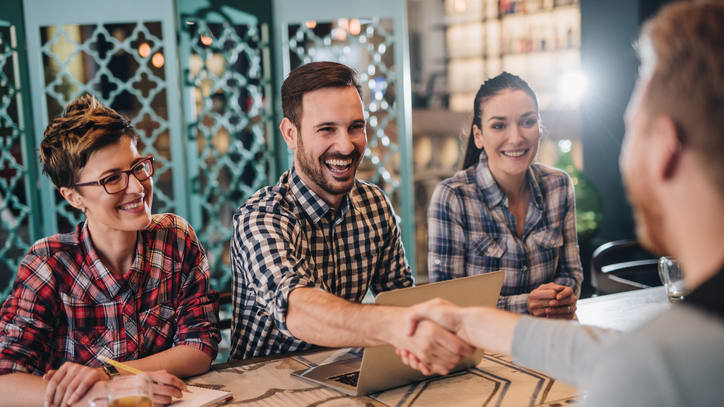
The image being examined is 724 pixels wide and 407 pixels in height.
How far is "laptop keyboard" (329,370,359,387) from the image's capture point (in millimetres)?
1463

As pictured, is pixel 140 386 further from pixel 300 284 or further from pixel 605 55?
pixel 605 55

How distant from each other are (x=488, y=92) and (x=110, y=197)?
4.36 feet

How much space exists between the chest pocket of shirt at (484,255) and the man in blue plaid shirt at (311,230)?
264 mm

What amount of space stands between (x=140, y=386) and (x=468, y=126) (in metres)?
1.60

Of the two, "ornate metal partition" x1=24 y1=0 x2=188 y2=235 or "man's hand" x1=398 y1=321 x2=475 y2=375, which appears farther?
"ornate metal partition" x1=24 y1=0 x2=188 y2=235

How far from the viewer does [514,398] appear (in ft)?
4.47

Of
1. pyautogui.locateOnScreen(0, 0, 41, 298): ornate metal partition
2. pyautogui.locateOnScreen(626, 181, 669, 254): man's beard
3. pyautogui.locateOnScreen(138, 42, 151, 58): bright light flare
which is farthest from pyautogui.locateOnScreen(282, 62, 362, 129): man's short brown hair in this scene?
pyautogui.locateOnScreen(0, 0, 41, 298): ornate metal partition

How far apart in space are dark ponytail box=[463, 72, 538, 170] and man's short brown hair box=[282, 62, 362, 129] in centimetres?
57

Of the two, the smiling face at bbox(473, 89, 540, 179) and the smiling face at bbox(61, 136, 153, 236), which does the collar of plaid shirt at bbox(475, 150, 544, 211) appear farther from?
the smiling face at bbox(61, 136, 153, 236)

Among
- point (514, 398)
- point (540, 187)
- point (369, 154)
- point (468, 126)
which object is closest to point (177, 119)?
point (369, 154)

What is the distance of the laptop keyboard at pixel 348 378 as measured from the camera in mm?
1463

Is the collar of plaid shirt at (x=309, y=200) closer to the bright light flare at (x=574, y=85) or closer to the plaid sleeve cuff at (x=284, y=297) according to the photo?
the plaid sleeve cuff at (x=284, y=297)

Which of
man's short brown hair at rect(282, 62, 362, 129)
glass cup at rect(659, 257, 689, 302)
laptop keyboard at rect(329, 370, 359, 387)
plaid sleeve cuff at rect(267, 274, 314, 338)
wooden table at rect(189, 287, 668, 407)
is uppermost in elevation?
man's short brown hair at rect(282, 62, 362, 129)

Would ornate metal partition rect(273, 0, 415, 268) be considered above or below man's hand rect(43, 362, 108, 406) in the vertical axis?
above
